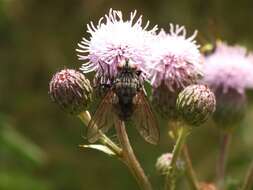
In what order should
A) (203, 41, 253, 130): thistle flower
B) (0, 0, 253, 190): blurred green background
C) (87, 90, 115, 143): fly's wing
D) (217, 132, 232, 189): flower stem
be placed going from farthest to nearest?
(0, 0, 253, 190): blurred green background → (203, 41, 253, 130): thistle flower → (217, 132, 232, 189): flower stem → (87, 90, 115, 143): fly's wing

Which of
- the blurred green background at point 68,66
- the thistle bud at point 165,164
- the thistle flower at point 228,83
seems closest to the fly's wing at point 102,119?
the thistle bud at point 165,164

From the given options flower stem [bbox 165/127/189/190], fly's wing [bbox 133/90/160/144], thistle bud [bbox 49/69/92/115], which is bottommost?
flower stem [bbox 165/127/189/190]

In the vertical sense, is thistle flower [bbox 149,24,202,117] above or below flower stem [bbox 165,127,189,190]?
above

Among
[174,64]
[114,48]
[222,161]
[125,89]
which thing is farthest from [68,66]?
[125,89]

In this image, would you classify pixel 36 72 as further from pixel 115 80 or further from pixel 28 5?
pixel 115 80

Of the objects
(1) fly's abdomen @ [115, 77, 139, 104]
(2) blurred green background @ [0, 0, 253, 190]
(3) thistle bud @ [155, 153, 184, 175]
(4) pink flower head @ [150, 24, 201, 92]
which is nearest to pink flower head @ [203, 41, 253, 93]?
(4) pink flower head @ [150, 24, 201, 92]

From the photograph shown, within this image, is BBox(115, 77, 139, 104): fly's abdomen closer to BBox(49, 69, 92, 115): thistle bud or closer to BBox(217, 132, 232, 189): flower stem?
BBox(49, 69, 92, 115): thistle bud

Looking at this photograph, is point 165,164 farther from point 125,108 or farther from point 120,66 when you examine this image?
point 120,66

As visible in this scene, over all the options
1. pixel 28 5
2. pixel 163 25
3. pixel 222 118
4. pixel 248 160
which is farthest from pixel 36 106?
pixel 222 118
